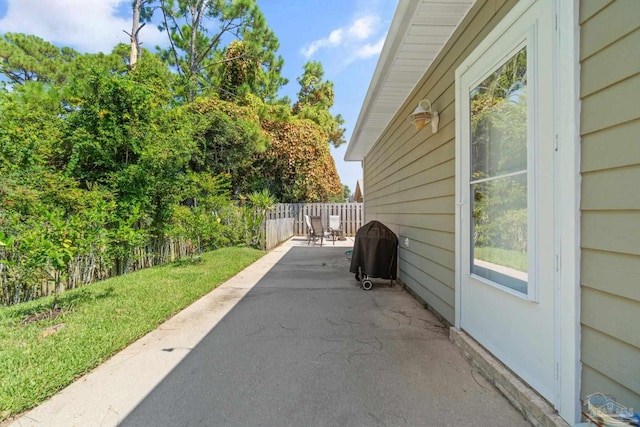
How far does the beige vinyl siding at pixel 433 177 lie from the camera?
2669mm

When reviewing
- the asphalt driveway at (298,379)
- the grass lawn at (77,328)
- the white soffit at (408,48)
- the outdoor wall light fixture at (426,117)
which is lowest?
the asphalt driveway at (298,379)

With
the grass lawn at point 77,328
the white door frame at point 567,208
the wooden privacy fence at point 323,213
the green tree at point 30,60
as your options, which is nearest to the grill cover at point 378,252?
the grass lawn at point 77,328

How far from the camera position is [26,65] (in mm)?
12469

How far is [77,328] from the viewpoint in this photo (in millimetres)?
2766

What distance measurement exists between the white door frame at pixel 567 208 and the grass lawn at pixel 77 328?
9.02ft

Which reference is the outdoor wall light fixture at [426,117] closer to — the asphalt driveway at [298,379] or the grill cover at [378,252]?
the grill cover at [378,252]

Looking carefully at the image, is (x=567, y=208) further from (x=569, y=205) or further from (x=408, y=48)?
(x=408, y=48)

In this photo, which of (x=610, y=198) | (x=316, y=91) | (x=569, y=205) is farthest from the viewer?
(x=316, y=91)

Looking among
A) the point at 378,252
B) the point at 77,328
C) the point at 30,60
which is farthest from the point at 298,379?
the point at 30,60

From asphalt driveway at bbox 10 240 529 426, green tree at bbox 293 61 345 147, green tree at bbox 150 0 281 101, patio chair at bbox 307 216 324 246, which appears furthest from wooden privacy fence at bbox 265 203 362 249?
asphalt driveway at bbox 10 240 529 426

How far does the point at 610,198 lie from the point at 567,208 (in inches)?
7.7

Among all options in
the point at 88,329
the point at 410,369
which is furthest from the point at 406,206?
the point at 88,329

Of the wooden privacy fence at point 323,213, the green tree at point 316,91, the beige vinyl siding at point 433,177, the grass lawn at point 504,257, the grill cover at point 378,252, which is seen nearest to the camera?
the grass lawn at point 504,257

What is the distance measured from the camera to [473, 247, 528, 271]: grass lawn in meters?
1.87
